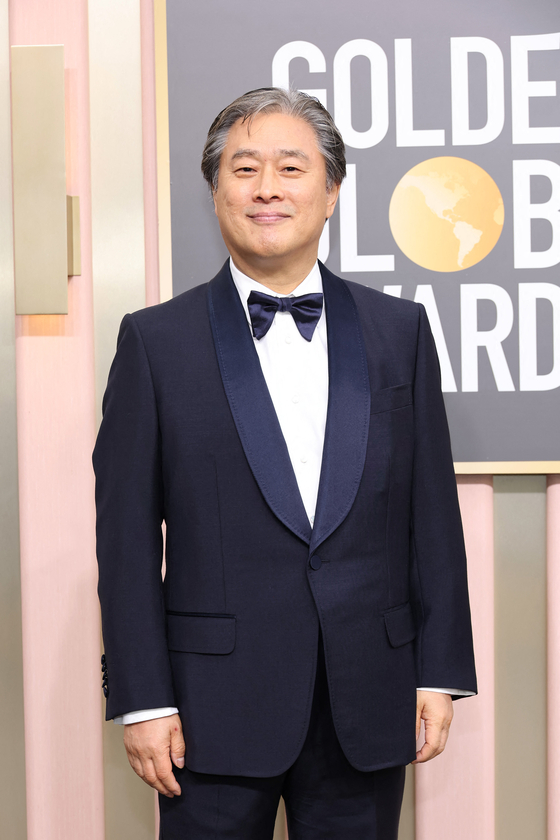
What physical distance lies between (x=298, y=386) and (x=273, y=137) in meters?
0.43

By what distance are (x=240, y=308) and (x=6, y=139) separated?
2.88ft

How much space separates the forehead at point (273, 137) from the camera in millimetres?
1312

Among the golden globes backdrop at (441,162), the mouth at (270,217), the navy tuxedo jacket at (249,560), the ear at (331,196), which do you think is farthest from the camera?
the golden globes backdrop at (441,162)

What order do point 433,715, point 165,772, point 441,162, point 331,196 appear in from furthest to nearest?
point 441,162
point 331,196
point 433,715
point 165,772

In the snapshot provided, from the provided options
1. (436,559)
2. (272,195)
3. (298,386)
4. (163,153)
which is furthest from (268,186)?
(436,559)

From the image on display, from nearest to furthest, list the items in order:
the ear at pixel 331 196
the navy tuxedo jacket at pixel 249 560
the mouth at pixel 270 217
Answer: the navy tuxedo jacket at pixel 249 560
the mouth at pixel 270 217
the ear at pixel 331 196

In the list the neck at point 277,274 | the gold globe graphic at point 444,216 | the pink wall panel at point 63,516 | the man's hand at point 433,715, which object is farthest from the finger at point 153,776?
the gold globe graphic at point 444,216

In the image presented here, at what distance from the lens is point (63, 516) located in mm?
1825

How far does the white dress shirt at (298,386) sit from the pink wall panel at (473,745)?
0.54 metres

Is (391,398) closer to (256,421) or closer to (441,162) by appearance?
(256,421)

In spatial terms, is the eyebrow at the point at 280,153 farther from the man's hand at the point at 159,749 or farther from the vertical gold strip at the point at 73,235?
the man's hand at the point at 159,749

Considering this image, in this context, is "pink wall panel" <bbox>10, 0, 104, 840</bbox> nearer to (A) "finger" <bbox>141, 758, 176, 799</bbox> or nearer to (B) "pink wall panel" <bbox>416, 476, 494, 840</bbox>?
(A) "finger" <bbox>141, 758, 176, 799</bbox>

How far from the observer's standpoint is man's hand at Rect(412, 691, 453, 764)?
1.29m

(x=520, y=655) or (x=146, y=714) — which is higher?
(x=146, y=714)
